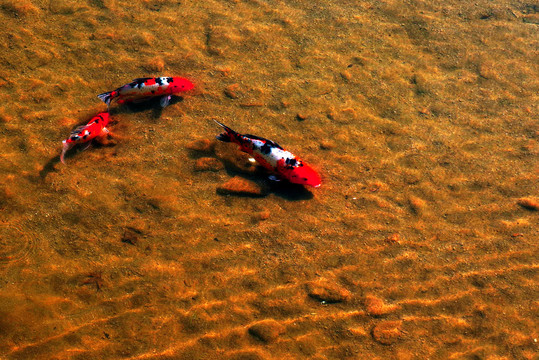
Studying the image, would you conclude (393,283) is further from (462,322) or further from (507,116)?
(507,116)

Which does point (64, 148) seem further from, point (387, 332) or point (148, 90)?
point (387, 332)

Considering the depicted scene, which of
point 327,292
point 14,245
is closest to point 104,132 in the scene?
point 14,245

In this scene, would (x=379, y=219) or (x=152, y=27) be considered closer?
(x=379, y=219)

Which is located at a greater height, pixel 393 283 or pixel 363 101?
pixel 363 101

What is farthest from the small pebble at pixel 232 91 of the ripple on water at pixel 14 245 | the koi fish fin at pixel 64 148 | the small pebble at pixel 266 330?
the small pebble at pixel 266 330

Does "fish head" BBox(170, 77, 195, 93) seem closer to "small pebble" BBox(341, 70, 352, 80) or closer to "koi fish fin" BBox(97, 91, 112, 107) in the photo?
"koi fish fin" BBox(97, 91, 112, 107)

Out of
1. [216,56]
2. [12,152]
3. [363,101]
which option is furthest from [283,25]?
[12,152]

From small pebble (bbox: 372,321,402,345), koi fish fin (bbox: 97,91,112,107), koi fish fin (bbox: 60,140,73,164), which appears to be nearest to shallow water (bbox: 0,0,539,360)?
small pebble (bbox: 372,321,402,345)
